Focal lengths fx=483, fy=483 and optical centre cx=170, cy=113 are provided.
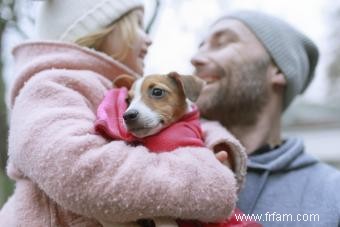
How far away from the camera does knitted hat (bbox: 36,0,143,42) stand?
7.32ft

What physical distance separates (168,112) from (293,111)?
11.6 m

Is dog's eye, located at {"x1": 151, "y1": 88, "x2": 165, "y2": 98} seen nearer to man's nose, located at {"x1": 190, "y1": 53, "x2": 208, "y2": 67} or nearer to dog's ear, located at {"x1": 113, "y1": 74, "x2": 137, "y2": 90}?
dog's ear, located at {"x1": 113, "y1": 74, "x2": 137, "y2": 90}

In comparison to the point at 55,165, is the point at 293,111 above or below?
below

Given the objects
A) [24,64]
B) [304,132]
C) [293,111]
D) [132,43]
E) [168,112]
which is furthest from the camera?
[293,111]

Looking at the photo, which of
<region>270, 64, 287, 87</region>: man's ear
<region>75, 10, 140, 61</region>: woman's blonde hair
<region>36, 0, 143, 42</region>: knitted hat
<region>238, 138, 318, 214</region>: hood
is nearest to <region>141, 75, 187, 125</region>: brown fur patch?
<region>75, 10, 140, 61</region>: woman's blonde hair

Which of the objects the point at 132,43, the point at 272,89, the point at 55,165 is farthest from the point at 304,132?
the point at 55,165

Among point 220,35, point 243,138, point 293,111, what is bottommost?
point 293,111

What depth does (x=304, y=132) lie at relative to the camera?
11367mm

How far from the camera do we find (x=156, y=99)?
1.89 meters

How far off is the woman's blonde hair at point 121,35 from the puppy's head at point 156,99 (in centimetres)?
25

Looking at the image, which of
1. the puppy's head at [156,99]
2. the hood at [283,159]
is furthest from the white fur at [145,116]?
the hood at [283,159]

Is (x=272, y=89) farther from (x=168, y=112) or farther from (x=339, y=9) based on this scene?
(x=339, y=9)

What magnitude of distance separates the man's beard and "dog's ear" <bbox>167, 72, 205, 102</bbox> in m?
0.76

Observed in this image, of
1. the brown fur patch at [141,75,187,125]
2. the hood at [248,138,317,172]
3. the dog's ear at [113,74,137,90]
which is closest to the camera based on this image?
the brown fur patch at [141,75,187,125]
